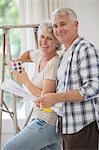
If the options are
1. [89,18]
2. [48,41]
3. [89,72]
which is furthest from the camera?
[89,18]

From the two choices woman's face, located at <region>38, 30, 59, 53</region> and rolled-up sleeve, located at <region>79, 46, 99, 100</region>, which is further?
woman's face, located at <region>38, 30, 59, 53</region>

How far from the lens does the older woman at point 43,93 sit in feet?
6.04

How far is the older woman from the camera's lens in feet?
6.04

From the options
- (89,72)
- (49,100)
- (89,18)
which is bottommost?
(49,100)

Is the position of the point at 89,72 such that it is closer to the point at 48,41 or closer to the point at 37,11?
the point at 48,41

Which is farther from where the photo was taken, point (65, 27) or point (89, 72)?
point (65, 27)

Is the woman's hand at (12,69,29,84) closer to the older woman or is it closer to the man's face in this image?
the older woman

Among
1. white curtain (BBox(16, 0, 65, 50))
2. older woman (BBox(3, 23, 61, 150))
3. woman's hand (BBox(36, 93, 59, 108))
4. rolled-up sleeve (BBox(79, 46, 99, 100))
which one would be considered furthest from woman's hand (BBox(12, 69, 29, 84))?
white curtain (BBox(16, 0, 65, 50))

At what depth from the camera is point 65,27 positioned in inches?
68.1

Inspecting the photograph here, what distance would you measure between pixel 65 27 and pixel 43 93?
408 millimetres

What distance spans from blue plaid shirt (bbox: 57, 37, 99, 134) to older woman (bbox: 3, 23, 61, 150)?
204 mm

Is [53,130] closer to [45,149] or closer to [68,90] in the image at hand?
[45,149]

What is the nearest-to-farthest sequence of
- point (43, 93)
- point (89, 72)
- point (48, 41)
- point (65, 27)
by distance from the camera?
1. point (89, 72)
2. point (65, 27)
3. point (43, 93)
4. point (48, 41)

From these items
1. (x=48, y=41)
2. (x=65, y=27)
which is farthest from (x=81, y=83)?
(x=48, y=41)
